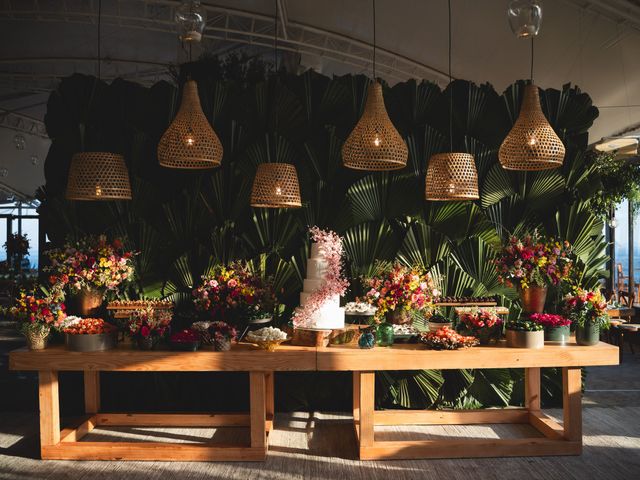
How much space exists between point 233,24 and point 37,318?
31.5 ft

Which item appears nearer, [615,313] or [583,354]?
[583,354]

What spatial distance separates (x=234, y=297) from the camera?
4.84 metres

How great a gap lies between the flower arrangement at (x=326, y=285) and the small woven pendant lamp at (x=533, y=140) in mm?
1519

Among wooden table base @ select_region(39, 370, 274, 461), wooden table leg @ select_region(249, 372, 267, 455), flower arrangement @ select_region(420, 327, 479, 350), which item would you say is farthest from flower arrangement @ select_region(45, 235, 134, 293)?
flower arrangement @ select_region(420, 327, 479, 350)

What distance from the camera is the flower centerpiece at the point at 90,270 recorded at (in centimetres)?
480

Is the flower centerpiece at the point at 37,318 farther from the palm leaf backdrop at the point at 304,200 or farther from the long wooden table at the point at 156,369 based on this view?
the palm leaf backdrop at the point at 304,200

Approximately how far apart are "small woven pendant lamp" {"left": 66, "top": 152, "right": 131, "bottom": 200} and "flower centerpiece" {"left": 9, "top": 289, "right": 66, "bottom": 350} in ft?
2.84

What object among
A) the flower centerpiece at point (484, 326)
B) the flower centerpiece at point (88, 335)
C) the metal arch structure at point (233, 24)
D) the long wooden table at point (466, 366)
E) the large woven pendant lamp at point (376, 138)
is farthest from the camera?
the metal arch structure at point (233, 24)

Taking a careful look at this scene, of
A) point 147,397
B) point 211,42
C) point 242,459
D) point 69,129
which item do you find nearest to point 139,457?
point 242,459

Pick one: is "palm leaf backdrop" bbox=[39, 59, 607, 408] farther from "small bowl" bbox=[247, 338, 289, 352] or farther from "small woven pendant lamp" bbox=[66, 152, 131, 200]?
"small bowl" bbox=[247, 338, 289, 352]

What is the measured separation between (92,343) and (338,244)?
2.04 meters

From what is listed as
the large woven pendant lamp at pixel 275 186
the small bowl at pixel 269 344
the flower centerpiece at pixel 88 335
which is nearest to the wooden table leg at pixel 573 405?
the small bowl at pixel 269 344

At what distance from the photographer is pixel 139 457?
4.35m

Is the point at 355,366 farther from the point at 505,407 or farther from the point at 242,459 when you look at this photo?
the point at 505,407
